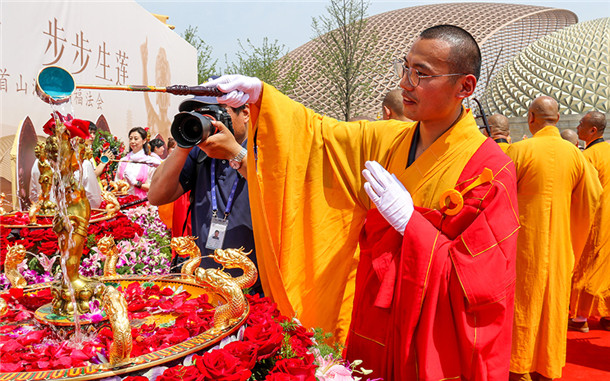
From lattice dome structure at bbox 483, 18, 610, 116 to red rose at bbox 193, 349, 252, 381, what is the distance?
27.6m

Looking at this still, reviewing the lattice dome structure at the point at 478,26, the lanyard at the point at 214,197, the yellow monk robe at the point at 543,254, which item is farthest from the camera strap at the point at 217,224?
the lattice dome structure at the point at 478,26

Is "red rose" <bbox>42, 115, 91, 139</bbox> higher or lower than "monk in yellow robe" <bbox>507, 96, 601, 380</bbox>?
higher

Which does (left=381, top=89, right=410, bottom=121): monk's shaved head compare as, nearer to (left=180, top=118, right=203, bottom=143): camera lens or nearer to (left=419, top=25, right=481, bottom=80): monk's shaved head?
(left=419, top=25, right=481, bottom=80): monk's shaved head

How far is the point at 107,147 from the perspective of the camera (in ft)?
25.5

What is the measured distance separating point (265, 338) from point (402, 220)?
0.80 metres

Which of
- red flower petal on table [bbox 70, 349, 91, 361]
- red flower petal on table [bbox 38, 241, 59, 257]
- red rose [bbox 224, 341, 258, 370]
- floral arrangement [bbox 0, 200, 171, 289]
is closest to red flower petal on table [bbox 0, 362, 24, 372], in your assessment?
red flower petal on table [bbox 70, 349, 91, 361]

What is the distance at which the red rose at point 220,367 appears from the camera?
1125mm

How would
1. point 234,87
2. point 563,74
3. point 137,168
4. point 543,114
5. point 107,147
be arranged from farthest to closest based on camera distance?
point 563,74 → point 107,147 → point 137,168 → point 543,114 → point 234,87

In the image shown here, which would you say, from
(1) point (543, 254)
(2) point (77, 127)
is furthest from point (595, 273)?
(2) point (77, 127)

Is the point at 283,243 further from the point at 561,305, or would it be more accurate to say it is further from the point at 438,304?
the point at 561,305

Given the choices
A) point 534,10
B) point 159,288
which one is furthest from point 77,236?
point 534,10

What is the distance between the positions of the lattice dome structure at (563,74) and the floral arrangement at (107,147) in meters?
23.3

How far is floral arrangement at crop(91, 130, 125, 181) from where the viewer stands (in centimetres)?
759

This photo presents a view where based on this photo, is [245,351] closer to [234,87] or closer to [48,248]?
[234,87]
